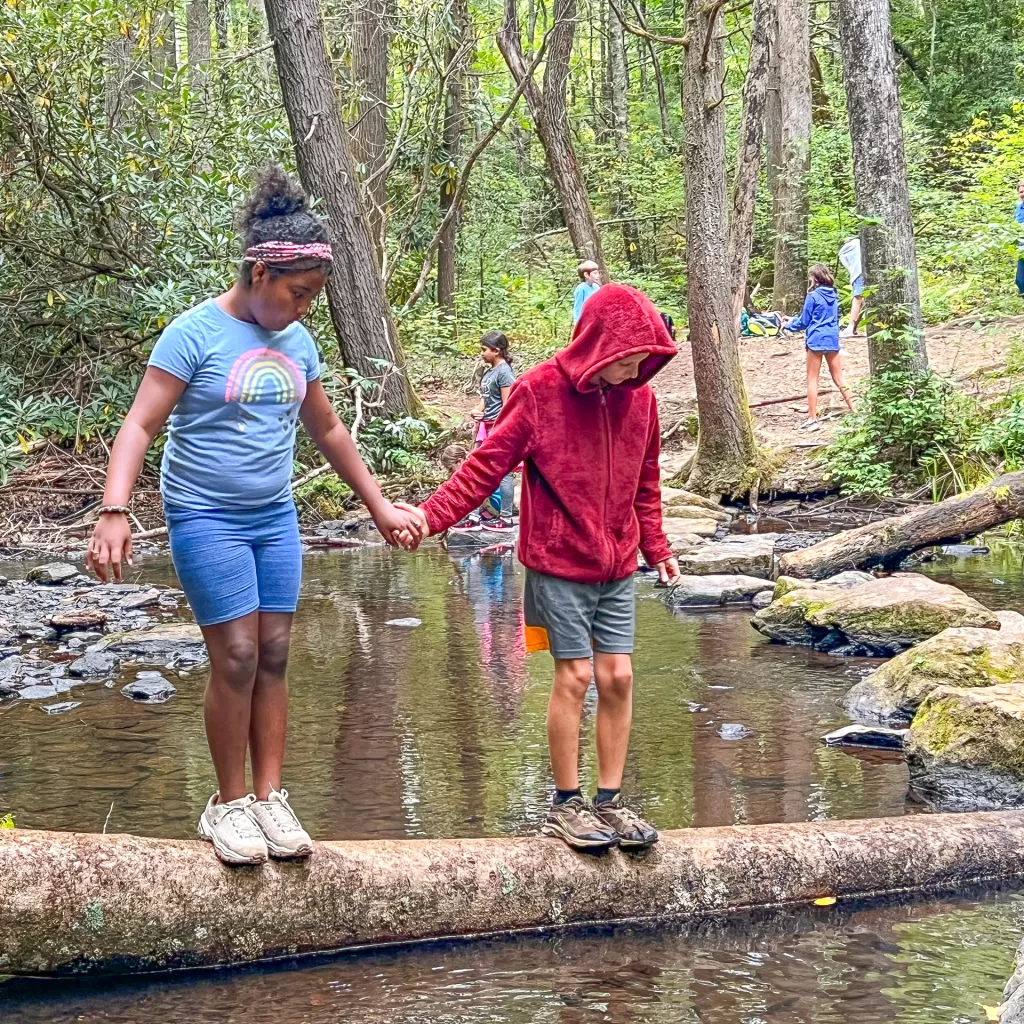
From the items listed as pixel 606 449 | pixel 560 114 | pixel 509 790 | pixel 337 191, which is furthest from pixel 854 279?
pixel 606 449

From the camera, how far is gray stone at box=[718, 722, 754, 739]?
6625 mm

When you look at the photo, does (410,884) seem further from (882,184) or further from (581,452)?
(882,184)

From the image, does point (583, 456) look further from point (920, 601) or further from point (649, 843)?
point (920, 601)

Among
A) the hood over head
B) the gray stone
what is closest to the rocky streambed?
the gray stone

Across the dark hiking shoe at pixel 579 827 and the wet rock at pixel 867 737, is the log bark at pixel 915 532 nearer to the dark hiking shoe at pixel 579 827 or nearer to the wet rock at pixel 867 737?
the wet rock at pixel 867 737

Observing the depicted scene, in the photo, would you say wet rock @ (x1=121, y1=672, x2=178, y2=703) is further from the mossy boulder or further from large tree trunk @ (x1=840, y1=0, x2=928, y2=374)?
large tree trunk @ (x1=840, y1=0, x2=928, y2=374)

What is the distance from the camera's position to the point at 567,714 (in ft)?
14.3

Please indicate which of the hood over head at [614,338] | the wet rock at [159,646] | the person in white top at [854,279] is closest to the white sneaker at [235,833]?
the hood over head at [614,338]

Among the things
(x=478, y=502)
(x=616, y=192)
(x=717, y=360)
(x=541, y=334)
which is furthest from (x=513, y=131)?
(x=478, y=502)

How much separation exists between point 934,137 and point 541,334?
10.5 metres

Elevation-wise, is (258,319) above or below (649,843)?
above

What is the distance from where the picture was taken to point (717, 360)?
14531mm

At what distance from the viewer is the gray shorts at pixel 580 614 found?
4.36m

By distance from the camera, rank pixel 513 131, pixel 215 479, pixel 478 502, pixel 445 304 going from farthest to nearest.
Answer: pixel 513 131
pixel 445 304
pixel 478 502
pixel 215 479
